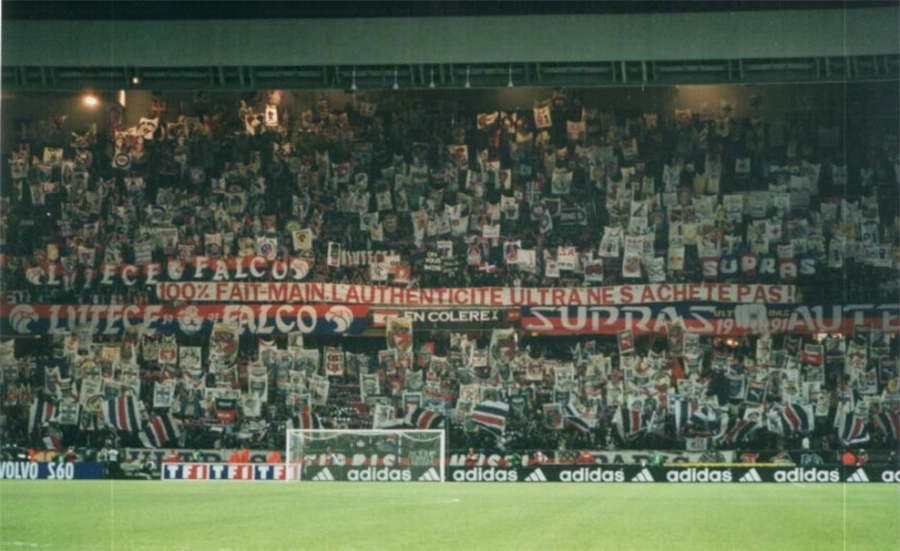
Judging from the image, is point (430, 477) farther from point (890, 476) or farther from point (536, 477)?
point (890, 476)

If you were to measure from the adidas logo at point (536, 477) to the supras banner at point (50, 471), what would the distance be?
331 cm

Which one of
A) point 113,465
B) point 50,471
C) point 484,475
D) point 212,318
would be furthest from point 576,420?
point 50,471

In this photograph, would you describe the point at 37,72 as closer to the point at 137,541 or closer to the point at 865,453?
the point at 137,541

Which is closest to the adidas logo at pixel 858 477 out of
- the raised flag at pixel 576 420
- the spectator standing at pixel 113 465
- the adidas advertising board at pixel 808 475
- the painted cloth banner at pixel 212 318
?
the adidas advertising board at pixel 808 475

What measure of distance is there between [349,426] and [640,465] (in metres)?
2.42

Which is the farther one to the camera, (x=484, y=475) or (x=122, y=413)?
(x=122, y=413)

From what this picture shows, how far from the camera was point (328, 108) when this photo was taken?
11188 mm

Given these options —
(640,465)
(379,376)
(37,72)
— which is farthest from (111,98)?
(640,465)

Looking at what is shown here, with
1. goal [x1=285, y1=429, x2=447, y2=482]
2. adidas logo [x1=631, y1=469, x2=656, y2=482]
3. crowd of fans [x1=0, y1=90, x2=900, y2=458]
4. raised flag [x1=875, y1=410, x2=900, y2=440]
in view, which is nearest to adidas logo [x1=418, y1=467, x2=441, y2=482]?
goal [x1=285, y1=429, x2=447, y2=482]

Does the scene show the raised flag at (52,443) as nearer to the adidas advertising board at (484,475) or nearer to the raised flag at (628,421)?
the adidas advertising board at (484,475)

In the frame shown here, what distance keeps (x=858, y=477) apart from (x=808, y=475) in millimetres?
377

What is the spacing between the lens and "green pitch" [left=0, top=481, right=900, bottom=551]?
18.6ft

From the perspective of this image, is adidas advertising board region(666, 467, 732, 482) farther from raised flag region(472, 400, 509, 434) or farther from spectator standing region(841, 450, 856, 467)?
raised flag region(472, 400, 509, 434)

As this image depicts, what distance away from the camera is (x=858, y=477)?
370 inches
